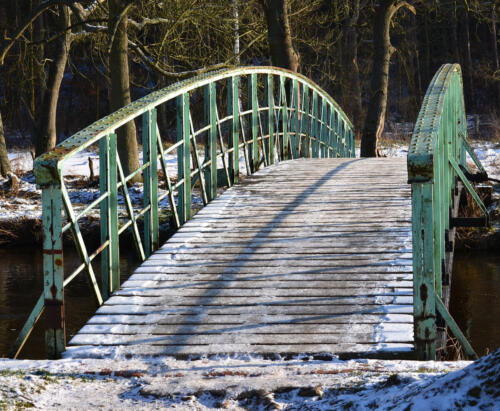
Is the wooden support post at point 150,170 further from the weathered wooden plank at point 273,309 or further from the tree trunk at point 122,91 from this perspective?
the tree trunk at point 122,91

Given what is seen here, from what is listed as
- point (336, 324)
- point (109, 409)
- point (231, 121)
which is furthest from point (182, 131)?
point (109, 409)

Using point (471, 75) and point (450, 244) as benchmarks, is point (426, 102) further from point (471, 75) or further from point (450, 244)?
point (471, 75)

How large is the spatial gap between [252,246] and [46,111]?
11677mm

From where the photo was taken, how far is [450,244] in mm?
7062

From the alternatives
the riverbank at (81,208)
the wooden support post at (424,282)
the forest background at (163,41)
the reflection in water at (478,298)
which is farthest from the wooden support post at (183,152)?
the riverbank at (81,208)

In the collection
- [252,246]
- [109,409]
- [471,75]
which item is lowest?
[109,409]

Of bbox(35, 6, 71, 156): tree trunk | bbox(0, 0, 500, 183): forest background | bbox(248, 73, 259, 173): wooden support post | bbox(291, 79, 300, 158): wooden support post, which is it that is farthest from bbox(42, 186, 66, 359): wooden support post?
bbox(35, 6, 71, 156): tree trunk

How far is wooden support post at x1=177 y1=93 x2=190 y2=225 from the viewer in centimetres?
691

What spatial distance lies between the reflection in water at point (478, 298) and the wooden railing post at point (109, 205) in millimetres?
4462

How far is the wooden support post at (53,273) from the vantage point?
15.0 feet

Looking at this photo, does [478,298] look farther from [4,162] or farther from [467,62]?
[467,62]

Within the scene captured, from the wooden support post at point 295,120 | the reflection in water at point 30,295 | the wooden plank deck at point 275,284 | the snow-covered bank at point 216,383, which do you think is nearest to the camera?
the snow-covered bank at point 216,383

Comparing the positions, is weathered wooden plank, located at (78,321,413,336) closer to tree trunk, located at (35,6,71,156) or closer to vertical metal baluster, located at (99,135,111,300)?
vertical metal baluster, located at (99,135,111,300)

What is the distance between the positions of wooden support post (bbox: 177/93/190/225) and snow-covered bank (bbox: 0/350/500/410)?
2.81 m
